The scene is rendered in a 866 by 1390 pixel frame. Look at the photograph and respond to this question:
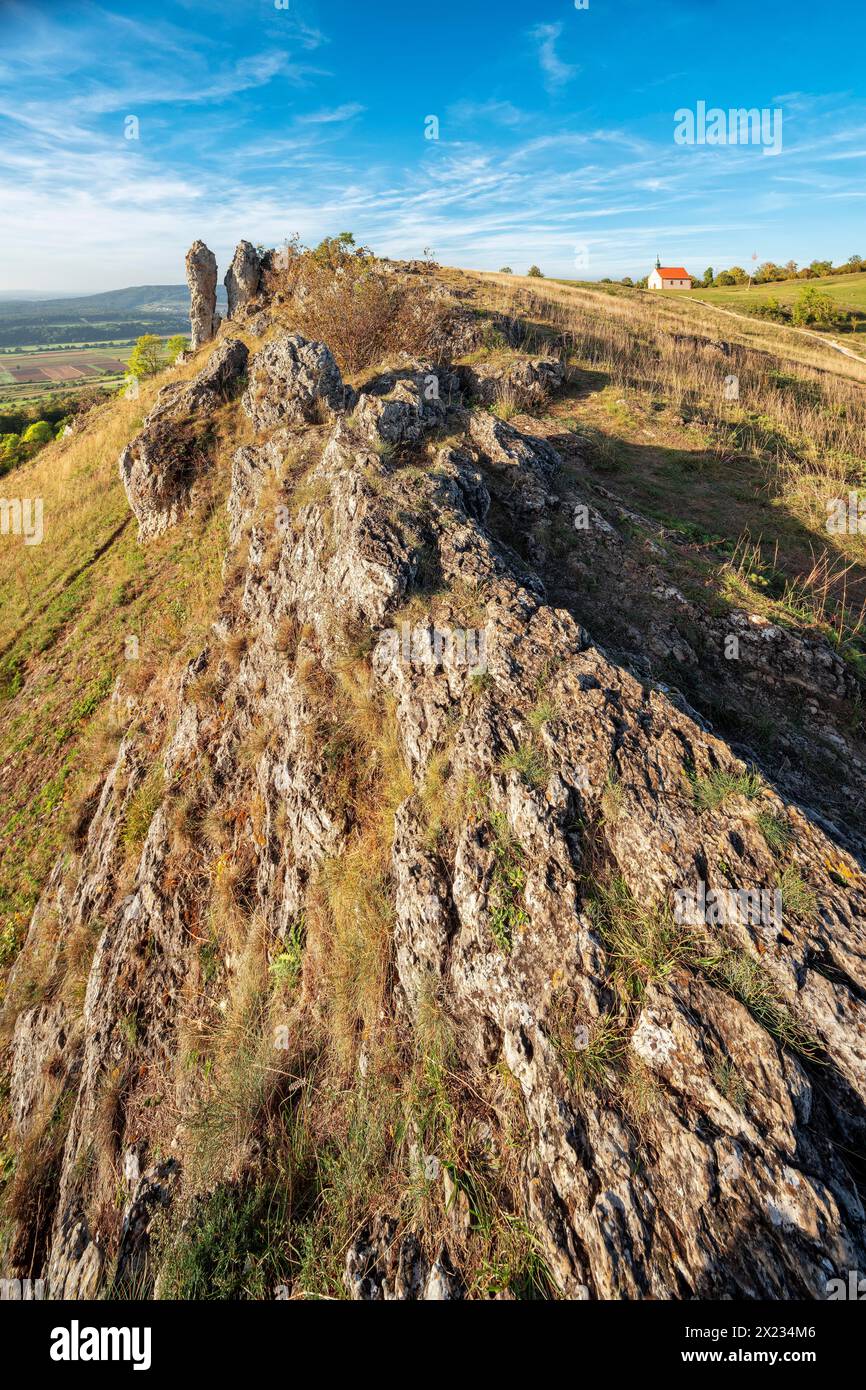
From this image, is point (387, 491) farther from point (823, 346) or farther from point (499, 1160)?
point (823, 346)

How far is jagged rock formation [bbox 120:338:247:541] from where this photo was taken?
47.2ft

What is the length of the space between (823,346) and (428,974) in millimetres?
42272

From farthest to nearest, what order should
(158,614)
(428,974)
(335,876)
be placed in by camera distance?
(158,614) < (335,876) < (428,974)

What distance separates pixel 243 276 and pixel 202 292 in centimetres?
221

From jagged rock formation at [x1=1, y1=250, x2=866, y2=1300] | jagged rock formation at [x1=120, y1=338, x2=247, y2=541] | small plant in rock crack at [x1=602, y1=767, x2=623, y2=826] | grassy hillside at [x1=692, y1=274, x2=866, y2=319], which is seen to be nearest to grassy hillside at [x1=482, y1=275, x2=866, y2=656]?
jagged rock formation at [x1=1, y1=250, x2=866, y2=1300]

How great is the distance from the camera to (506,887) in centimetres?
415

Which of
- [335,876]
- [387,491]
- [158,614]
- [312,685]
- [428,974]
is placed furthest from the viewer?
[158,614]

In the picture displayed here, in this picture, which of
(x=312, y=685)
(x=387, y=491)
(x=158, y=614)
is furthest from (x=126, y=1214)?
(x=158, y=614)

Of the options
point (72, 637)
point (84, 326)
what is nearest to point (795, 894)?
point (72, 637)

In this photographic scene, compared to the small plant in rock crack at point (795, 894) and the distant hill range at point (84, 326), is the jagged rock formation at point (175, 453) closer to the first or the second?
the small plant in rock crack at point (795, 894)

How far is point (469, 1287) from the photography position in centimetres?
318

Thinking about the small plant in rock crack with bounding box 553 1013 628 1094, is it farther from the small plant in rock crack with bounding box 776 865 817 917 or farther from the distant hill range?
the distant hill range

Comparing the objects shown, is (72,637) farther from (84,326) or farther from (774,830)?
(84,326)

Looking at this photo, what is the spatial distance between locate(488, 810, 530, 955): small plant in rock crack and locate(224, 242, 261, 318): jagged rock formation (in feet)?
96.0
